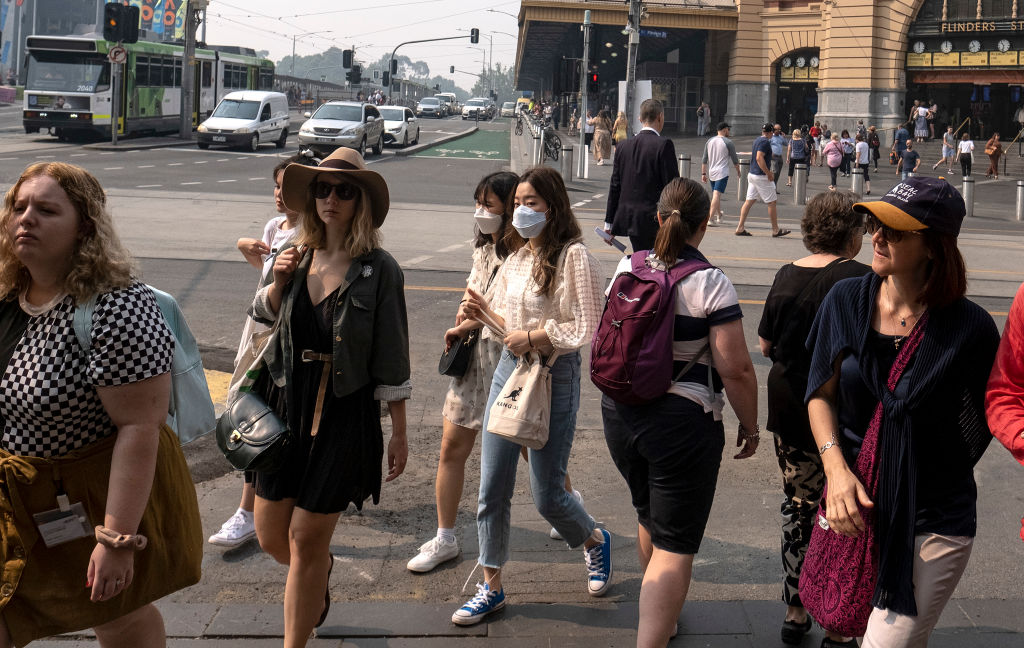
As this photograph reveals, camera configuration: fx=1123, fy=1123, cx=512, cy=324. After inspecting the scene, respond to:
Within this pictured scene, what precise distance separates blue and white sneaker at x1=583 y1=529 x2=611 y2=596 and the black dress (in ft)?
3.90

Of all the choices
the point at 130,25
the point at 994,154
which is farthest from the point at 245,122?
the point at 994,154

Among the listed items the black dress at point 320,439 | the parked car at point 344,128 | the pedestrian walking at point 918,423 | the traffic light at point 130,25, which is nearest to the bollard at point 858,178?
the parked car at point 344,128

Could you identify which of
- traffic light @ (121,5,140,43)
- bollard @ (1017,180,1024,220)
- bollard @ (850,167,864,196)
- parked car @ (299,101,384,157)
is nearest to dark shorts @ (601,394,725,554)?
bollard @ (1017,180,1024,220)

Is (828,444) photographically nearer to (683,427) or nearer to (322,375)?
(683,427)

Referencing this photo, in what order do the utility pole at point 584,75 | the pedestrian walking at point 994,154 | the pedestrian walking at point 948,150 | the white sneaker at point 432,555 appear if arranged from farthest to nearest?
the pedestrian walking at point 948,150 < the pedestrian walking at point 994,154 < the utility pole at point 584,75 < the white sneaker at point 432,555

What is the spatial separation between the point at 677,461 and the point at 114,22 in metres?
29.8

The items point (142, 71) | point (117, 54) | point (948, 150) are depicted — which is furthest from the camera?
point (948, 150)

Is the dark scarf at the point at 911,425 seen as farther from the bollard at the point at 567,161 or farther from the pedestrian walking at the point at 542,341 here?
the bollard at the point at 567,161

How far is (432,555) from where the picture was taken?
4.77 metres

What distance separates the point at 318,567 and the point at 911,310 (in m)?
2.04

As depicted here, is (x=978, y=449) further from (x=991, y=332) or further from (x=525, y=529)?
(x=525, y=529)

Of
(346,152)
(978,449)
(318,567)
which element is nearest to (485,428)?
(318,567)

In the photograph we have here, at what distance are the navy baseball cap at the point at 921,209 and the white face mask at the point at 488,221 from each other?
6.80 feet

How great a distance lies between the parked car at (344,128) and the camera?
3338cm
